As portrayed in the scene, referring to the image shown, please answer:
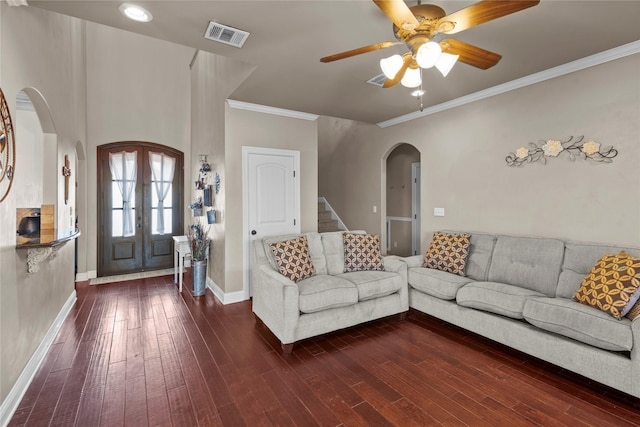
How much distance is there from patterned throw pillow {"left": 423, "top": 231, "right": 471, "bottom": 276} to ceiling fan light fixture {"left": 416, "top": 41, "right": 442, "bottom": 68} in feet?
8.20

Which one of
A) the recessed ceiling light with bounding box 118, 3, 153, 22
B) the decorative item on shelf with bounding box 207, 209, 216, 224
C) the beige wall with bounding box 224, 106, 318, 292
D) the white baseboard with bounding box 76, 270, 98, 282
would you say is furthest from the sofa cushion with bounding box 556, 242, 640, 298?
the white baseboard with bounding box 76, 270, 98, 282

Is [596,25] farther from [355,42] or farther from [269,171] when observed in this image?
[269,171]

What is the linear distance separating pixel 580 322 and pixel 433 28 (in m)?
2.36

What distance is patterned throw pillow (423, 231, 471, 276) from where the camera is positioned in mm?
3622

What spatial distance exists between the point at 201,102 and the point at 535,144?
5.09 metres

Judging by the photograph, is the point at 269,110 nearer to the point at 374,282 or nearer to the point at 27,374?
the point at 374,282

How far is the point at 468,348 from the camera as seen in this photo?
2.94 meters

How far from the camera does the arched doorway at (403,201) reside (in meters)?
6.30

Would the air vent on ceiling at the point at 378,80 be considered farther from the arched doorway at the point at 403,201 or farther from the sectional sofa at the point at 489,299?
the arched doorway at the point at 403,201

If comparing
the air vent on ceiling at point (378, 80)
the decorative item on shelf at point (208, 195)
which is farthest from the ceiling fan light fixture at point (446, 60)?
the decorative item on shelf at point (208, 195)

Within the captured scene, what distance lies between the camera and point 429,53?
1.75m

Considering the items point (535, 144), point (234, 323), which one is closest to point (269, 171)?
point (234, 323)

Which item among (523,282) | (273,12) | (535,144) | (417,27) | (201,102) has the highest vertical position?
(201,102)

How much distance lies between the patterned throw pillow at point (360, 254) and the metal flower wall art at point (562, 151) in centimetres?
192
